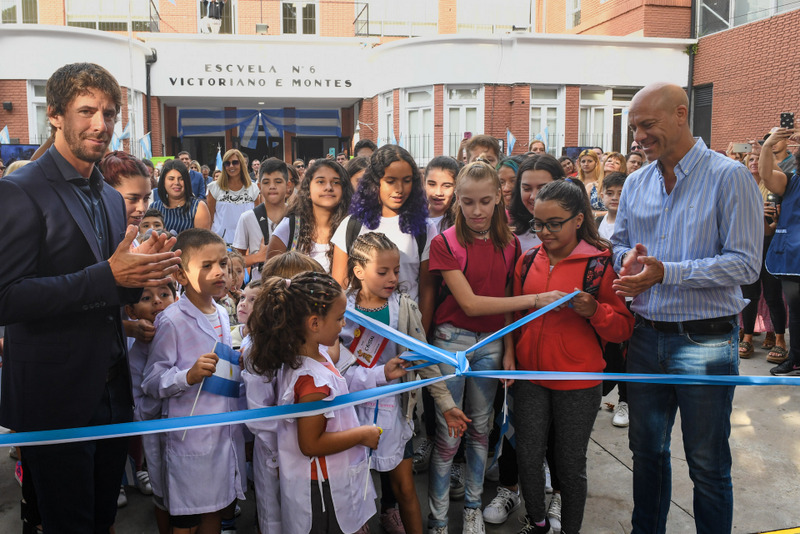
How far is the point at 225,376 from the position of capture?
9.16 ft

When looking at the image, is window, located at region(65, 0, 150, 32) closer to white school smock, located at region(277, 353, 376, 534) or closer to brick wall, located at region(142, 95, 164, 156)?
brick wall, located at region(142, 95, 164, 156)

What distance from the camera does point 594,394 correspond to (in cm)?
292

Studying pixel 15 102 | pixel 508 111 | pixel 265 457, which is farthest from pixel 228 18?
pixel 265 457

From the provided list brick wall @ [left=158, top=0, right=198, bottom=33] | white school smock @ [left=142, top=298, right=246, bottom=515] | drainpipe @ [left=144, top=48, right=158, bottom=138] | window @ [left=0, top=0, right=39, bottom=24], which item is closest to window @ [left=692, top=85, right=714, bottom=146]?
drainpipe @ [left=144, top=48, right=158, bottom=138]

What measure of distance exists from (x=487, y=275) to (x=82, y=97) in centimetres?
198

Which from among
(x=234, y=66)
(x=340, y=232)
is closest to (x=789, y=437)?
(x=340, y=232)

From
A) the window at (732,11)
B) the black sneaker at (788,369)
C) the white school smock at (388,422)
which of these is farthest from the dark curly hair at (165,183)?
the window at (732,11)

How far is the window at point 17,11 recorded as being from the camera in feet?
66.8

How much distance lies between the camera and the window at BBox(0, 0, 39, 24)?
20.4 metres

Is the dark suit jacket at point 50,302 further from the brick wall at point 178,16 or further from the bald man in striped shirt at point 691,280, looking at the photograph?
the brick wall at point 178,16

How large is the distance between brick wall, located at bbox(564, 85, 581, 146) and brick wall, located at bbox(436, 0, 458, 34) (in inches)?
231

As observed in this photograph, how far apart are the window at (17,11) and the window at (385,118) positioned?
1215cm

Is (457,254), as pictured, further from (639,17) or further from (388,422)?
(639,17)

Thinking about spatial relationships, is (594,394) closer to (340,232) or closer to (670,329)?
(670,329)
